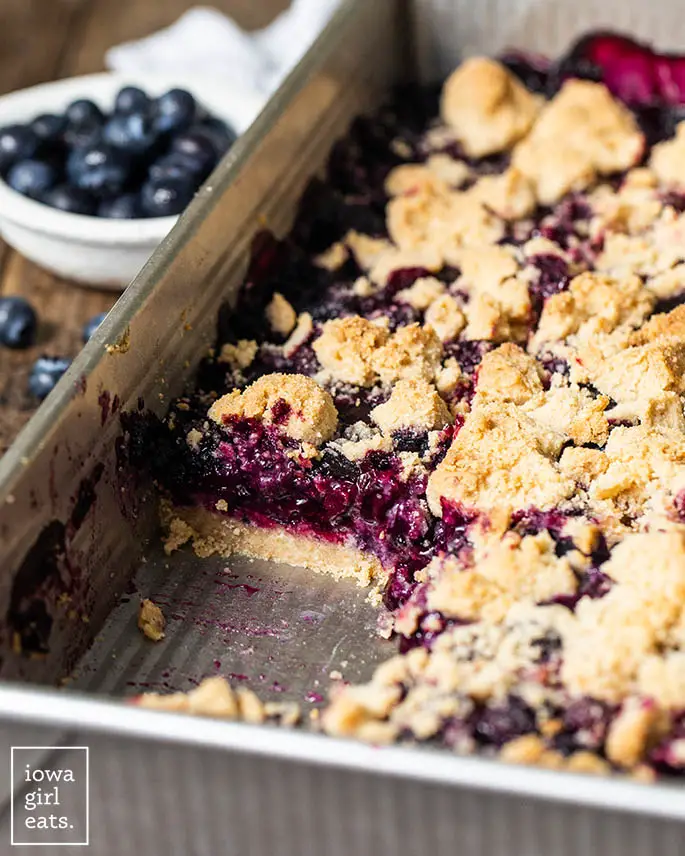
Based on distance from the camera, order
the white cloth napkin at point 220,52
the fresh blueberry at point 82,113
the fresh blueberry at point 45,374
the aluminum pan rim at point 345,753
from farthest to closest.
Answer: the white cloth napkin at point 220,52 < the fresh blueberry at point 82,113 < the fresh blueberry at point 45,374 < the aluminum pan rim at point 345,753

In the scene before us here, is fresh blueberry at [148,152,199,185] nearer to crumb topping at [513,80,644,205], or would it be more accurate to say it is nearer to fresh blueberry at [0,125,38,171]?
fresh blueberry at [0,125,38,171]

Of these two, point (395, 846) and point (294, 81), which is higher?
point (294, 81)

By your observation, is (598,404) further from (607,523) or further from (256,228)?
(256,228)

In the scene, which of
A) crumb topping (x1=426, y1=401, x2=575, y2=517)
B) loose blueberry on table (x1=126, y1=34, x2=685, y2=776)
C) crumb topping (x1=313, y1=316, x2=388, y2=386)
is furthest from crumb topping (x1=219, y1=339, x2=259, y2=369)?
crumb topping (x1=426, y1=401, x2=575, y2=517)

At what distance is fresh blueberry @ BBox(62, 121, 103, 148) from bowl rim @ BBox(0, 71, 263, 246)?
0.15m

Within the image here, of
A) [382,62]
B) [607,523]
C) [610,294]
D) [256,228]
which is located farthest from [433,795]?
[382,62]

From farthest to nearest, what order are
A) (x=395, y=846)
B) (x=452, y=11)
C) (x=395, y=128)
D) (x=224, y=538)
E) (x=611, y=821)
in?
(x=452, y=11)
(x=395, y=128)
(x=224, y=538)
(x=395, y=846)
(x=611, y=821)

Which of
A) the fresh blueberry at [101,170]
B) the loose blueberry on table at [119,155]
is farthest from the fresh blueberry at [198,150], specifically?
the fresh blueberry at [101,170]

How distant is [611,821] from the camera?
1.52 m

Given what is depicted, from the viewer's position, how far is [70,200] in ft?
9.59

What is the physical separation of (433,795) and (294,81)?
186 cm

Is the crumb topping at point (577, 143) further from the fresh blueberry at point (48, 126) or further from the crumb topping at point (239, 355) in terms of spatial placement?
the fresh blueberry at point (48, 126)

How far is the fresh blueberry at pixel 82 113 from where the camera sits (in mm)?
3123

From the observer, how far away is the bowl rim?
2.80 meters
